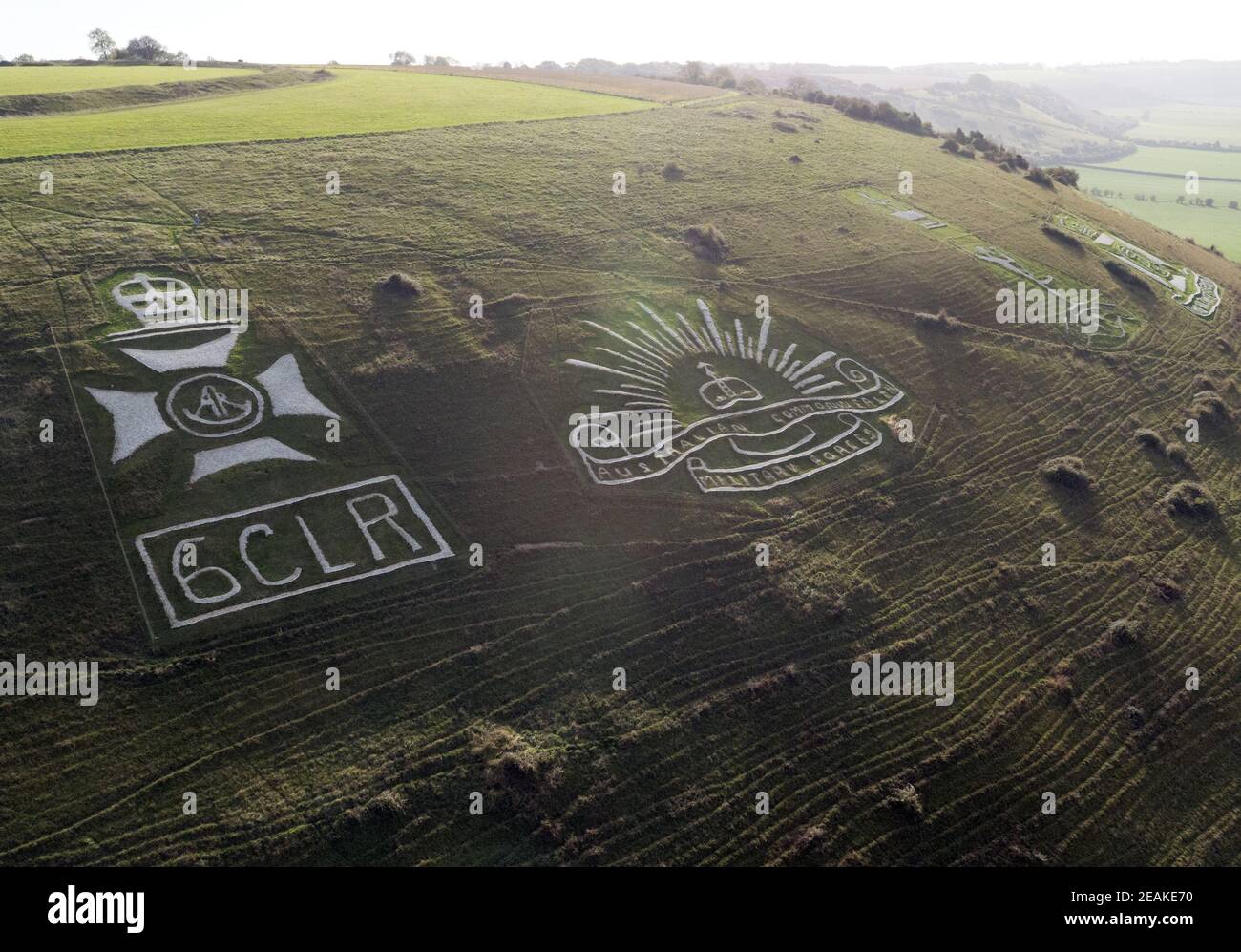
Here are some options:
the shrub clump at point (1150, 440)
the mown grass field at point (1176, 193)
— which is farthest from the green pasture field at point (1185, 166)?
the shrub clump at point (1150, 440)

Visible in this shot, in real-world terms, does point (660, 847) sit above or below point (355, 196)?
below

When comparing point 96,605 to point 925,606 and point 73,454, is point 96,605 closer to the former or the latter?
point 73,454

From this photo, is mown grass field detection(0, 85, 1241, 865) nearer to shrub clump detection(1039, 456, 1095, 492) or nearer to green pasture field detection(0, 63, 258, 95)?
shrub clump detection(1039, 456, 1095, 492)

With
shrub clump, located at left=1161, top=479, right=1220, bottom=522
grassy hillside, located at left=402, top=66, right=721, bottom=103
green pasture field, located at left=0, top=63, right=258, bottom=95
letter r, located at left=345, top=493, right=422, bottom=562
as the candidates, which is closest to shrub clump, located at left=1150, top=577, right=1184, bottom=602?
shrub clump, located at left=1161, top=479, right=1220, bottom=522

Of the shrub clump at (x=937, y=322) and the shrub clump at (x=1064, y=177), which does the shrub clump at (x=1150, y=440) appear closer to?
the shrub clump at (x=937, y=322)

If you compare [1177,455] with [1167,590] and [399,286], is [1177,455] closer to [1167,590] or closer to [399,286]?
[1167,590]

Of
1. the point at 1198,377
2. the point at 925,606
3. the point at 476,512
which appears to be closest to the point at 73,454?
the point at 476,512

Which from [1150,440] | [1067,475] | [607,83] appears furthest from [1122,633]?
[607,83]
